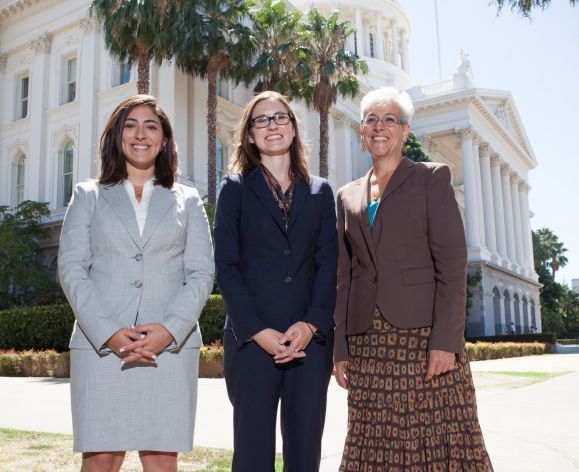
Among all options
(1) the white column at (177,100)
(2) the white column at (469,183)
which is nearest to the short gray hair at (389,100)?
(1) the white column at (177,100)

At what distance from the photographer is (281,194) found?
128 inches

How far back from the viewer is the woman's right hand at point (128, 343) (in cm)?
269

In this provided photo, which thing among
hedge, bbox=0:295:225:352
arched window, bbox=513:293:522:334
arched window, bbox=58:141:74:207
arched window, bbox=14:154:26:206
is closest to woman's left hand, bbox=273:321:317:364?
hedge, bbox=0:295:225:352

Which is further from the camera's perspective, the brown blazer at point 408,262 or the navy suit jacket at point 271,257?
the brown blazer at point 408,262

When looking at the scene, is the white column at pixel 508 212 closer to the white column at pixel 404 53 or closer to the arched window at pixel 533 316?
the arched window at pixel 533 316

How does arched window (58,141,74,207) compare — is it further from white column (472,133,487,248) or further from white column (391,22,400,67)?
white column (391,22,400,67)

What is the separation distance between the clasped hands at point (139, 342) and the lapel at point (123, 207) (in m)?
0.43

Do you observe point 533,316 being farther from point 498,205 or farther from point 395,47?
point 395,47

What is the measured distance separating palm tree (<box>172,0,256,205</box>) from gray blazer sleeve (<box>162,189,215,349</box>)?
688 inches

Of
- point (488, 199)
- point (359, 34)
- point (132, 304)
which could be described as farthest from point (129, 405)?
point (359, 34)

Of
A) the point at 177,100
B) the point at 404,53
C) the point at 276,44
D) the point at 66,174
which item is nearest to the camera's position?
the point at 276,44

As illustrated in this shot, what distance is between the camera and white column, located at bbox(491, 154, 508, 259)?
4738 cm

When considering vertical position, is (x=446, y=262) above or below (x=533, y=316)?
below

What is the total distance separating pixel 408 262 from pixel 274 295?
2.39 feet
